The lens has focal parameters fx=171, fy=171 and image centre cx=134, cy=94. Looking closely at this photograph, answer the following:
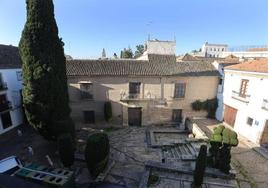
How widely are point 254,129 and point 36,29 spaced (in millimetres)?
20747

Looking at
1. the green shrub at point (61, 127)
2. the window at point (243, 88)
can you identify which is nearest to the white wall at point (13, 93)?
the green shrub at point (61, 127)

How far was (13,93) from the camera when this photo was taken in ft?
70.4

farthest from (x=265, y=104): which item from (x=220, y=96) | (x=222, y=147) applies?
(x=222, y=147)

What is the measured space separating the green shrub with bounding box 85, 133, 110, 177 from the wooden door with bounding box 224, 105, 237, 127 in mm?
14286

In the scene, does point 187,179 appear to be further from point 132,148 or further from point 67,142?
point 67,142

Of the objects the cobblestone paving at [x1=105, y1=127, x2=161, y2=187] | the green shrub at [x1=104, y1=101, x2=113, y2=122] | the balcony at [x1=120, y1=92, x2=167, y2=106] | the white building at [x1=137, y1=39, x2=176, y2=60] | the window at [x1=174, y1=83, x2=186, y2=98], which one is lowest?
the cobblestone paving at [x1=105, y1=127, x2=161, y2=187]

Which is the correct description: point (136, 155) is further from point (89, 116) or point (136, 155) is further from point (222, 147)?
point (89, 116)

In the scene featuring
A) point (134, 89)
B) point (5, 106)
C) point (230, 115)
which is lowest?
point (230, 115)

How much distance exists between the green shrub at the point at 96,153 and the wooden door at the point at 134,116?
10196 millimetres

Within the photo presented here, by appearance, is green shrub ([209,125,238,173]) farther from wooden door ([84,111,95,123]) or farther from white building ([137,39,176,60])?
white building ([137,39,176,60])

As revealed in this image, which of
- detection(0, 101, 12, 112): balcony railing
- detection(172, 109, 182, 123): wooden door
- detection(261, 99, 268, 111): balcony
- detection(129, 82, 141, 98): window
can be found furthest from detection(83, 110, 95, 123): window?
detection(261, 99, 268, 111): balcony

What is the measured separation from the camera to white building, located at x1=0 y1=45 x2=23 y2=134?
1994 centimetres

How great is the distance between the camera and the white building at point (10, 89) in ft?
65.4

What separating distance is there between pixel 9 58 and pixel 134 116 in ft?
57.5
